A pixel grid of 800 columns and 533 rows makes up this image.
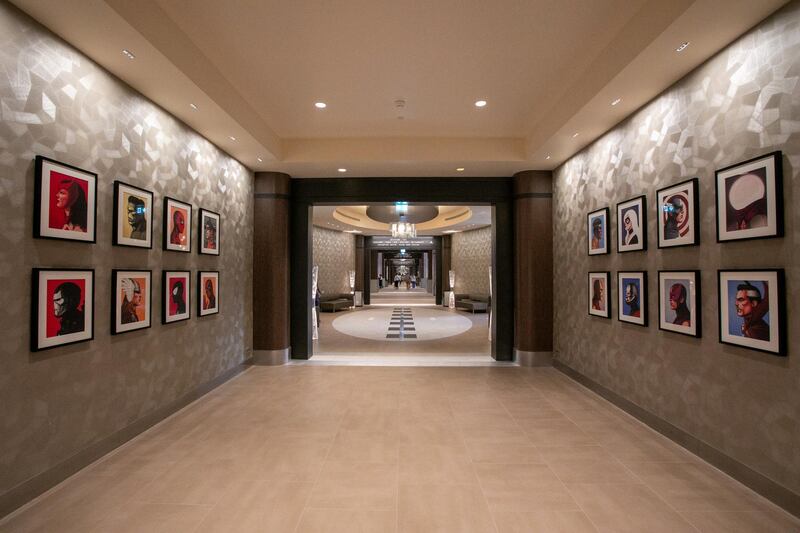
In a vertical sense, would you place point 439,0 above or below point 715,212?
above

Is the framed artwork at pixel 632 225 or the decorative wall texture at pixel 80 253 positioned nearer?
the decorative wall texture at pixel 80 253

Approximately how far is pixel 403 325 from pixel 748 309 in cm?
996

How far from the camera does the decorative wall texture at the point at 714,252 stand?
267 centimetres

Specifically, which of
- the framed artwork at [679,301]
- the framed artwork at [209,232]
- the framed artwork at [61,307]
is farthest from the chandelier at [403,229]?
the framed artwork at [61,307]

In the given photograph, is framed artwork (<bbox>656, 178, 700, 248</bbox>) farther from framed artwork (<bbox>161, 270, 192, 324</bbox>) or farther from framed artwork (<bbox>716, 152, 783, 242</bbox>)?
framed artwork (<bbox>161, 270, 192, 324</bbox>)

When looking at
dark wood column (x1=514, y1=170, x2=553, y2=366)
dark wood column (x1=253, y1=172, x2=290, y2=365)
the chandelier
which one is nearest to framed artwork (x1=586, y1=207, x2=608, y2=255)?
dark wood column (x1=514, y1=170, x2=553, y2=366)

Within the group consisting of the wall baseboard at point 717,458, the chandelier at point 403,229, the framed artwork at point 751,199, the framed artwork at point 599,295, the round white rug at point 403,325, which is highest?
the chandelier at point 403,229

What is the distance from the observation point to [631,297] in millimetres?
4488

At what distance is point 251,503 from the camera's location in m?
2.75

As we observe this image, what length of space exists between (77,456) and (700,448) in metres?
5.57

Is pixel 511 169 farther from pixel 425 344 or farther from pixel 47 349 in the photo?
pixel 47 349

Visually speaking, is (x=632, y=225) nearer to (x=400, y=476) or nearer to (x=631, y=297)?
(x=631, y=297)

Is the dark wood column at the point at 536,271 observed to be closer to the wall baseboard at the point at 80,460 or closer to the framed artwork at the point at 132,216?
the wall baseboard at the point at 80,460

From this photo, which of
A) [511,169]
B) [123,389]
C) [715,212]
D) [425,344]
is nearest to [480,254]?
[425,344]
